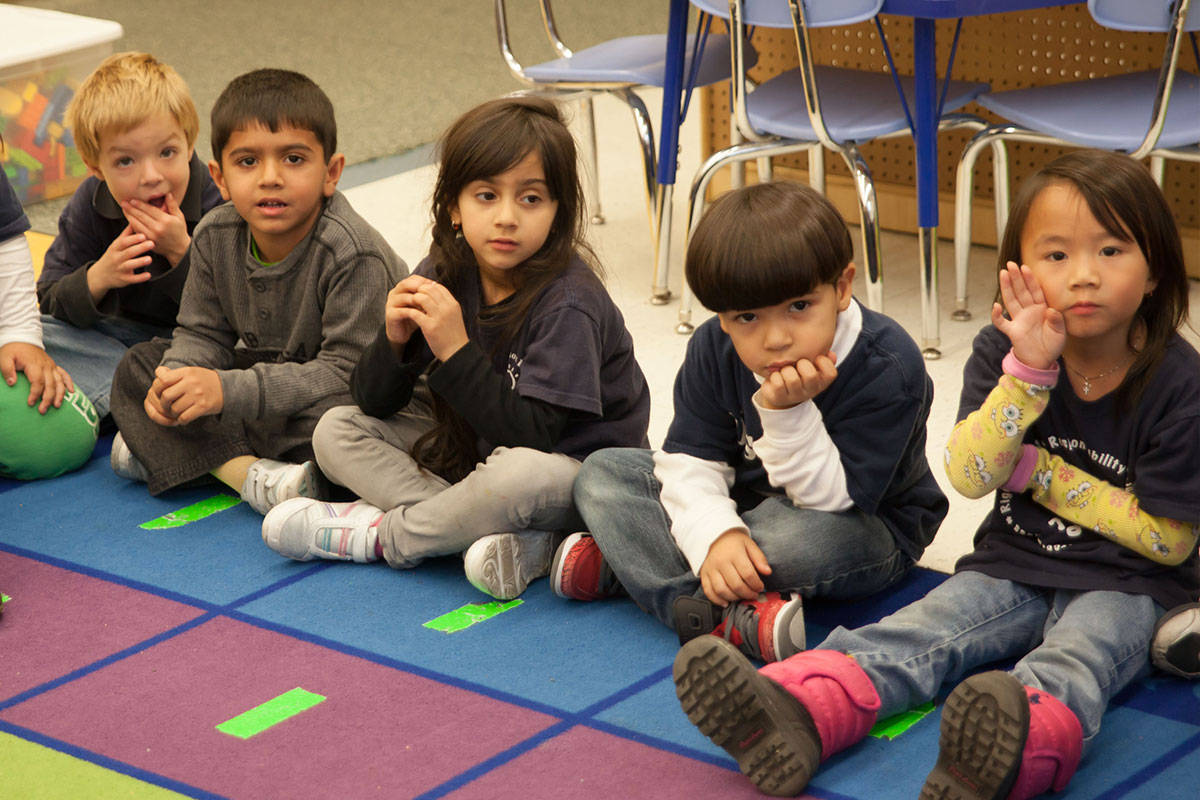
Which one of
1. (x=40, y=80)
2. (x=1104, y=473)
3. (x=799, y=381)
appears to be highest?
(x=40, y=80)

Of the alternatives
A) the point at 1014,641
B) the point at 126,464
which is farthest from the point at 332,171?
the point at 1014,641

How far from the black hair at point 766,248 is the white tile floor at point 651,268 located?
1.66ft

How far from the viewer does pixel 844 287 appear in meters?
1.50

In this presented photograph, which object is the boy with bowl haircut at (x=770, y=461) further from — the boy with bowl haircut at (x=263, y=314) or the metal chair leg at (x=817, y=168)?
the metal chair leg at (x=817, y=168)

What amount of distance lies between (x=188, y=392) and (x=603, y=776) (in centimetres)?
88

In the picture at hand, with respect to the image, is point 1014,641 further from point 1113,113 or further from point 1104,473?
point 1113,113

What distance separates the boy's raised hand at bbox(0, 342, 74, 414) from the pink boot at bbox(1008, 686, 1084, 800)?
1496 mm

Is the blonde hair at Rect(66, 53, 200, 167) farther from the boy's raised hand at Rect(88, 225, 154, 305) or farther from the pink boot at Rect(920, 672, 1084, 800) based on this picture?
the pink boot at Rect(920, 672, 1084, 800)

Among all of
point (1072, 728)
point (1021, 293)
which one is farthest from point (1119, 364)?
point (1072, 728)

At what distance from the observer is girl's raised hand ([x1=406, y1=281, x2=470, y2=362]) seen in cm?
170

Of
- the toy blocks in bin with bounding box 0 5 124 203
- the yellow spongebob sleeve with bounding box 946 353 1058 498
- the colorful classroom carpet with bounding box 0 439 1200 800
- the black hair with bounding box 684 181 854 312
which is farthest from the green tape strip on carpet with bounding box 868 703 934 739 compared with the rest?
the toy blocks in bin with bounding box 0 5 124 203

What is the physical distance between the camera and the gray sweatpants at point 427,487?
1.70m

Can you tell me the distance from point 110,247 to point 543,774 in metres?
1.25

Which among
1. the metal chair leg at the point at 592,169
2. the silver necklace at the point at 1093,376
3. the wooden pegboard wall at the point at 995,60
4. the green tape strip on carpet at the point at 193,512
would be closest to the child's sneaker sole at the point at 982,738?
the silver necklace at the point at 1093,376
